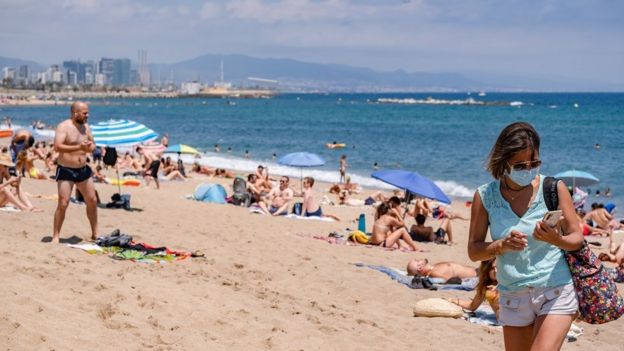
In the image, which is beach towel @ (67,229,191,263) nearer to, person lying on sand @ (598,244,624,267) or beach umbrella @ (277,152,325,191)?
person lying on sand @ (598,244,624,267)

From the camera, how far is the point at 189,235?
32.7ft

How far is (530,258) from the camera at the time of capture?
313cm

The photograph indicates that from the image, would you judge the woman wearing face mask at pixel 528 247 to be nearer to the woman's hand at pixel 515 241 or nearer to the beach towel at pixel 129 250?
the woman's hand at pixel 515 241

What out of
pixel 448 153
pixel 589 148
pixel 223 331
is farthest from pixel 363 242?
pixel 589 148

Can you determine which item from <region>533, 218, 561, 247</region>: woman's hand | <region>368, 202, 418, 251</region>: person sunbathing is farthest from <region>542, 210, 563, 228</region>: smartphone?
<region>368, 202, 418, 251</region>: person sunbathing

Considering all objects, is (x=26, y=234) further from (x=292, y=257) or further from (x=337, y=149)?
(x=337, y=149)

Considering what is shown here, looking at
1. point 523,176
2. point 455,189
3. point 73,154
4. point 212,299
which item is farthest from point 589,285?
point 455,189

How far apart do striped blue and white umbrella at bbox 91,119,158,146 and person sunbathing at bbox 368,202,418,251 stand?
4.17 metres

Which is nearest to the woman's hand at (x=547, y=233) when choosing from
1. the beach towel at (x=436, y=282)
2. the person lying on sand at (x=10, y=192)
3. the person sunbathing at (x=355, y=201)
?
the beach towel at (x=436, y=282)

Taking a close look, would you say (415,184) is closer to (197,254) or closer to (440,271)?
(440,271)

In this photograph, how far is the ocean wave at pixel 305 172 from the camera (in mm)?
22922

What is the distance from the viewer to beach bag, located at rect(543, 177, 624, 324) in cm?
312

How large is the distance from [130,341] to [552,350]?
2909 mm

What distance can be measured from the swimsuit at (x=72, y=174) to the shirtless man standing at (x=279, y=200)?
635 centimetres
